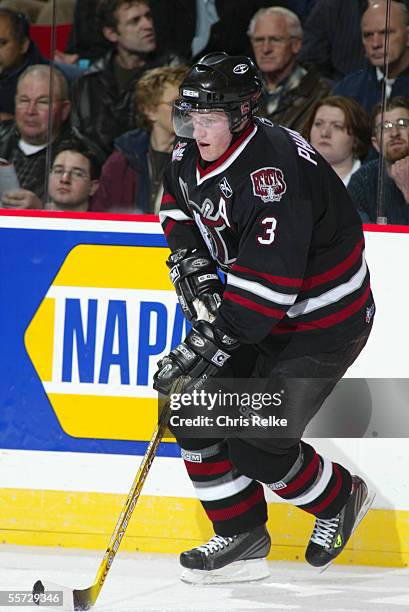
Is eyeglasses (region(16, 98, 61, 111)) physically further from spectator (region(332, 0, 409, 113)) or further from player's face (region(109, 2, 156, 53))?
spectator (region(332, 0, 409, 113))

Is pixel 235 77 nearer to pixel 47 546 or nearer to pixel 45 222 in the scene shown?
pixel 45 222

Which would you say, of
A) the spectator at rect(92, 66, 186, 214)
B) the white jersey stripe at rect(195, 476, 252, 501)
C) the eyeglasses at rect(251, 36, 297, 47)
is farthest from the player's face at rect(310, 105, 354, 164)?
the white jersey stripe at rect(195, 476, 252, 501)

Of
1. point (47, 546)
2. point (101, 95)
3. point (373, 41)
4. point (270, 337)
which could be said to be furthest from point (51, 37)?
point (47, 546)

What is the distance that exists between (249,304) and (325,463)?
0.55m

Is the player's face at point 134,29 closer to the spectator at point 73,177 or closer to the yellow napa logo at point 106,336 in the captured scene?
the spectator at point 73,177

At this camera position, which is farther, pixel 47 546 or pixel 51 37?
pixel 51 37

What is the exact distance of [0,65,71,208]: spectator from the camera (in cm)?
336

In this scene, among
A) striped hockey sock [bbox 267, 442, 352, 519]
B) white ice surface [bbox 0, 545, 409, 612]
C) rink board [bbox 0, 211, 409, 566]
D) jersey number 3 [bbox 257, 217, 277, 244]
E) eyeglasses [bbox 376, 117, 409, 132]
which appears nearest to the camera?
jersey number 3 [bbox 257, 217, 277, 244]

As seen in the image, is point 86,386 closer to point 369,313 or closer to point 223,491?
point 223,491

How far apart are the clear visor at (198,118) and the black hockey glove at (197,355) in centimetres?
45

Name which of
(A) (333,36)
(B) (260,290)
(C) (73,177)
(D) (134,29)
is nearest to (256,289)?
(B) (260,290)

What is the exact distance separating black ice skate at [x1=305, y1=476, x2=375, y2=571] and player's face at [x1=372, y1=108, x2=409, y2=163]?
96 centimetres

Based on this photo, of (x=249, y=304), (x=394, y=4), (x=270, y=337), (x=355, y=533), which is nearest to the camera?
(x=249, y=304)

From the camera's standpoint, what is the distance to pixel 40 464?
10.4 ft
